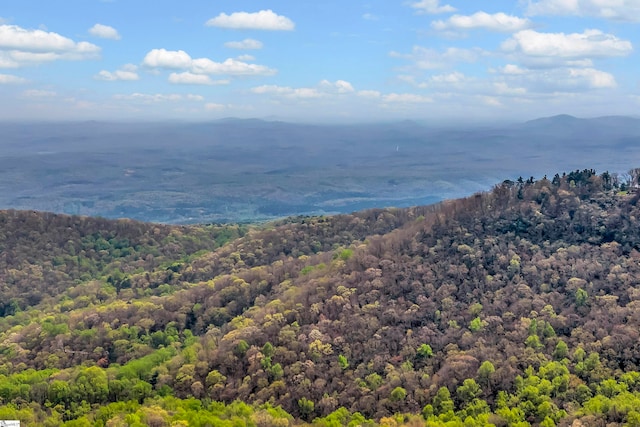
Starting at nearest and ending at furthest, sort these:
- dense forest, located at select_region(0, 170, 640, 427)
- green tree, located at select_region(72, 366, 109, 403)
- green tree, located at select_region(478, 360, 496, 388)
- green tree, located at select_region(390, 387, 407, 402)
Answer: dense forest, located at select_region(0, 170, 640, 427) → green tree, located at select_region(390, 387, 407, 402) → green tree, located at select_region(478, 360, 496, 388) → green tree, located at select_region(72, 366, 109, 403)

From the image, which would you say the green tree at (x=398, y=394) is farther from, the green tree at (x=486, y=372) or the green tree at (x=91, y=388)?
the green tree at (x=91, y=388)

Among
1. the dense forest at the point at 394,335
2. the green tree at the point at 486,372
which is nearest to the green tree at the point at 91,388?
the dense forest at the point at 394,335

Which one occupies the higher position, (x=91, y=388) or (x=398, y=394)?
(x=398, y=394)

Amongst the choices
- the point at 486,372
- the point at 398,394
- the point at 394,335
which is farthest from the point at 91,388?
the point at 486,372

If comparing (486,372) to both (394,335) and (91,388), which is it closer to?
(394,335)

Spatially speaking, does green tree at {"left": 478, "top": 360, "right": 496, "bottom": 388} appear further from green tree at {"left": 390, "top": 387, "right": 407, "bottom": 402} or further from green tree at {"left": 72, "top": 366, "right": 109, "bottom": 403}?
green tree at {"left": 72, "top": 366, "right": 109, "bottom": 403}

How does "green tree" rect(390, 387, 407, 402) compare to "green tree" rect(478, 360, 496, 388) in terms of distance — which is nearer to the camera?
"green tree" rect(390, 387, 407, 402)

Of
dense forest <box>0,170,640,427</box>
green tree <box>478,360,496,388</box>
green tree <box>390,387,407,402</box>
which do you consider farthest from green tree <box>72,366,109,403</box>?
green tree <box>478,360,496,388</box>

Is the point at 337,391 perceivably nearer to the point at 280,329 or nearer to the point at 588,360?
the point at 280,329

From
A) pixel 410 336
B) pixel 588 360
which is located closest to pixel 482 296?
pixel 410 336
